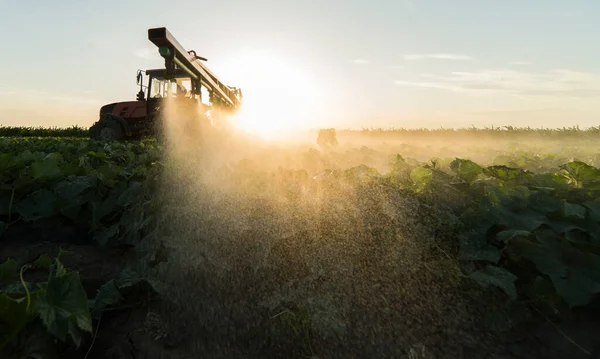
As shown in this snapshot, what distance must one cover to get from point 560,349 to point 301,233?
1420mm

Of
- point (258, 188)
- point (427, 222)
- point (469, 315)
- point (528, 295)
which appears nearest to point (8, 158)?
point (258, 188)

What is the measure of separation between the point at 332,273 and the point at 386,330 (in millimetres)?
392

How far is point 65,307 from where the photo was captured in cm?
176

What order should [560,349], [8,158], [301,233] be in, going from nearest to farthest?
[560,349] < [301,233] < [8,158]

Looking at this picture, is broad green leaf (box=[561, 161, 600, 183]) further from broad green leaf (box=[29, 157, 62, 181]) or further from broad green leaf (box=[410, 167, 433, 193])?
broad green leaf (box=[29, 157, 62, 181])

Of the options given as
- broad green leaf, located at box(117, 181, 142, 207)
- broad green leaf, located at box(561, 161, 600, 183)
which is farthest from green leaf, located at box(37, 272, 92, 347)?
broad green leaf, located at box(561, 161, 600, 183)

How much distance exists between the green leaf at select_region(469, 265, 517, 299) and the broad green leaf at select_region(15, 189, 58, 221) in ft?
10.1

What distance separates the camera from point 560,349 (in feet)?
6.66

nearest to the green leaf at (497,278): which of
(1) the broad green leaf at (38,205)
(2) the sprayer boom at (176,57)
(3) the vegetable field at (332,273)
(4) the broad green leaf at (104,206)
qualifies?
(3) the vegetable field at (332,273)

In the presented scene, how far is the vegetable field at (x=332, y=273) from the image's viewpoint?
79.6 inches

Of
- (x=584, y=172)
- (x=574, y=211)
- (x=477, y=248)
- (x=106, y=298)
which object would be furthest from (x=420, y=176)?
(x=106, y=298)

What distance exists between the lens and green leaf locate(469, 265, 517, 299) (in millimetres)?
2045

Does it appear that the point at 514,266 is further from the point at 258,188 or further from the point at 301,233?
the point at 258,188

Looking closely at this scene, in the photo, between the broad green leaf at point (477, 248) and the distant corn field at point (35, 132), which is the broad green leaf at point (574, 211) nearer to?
the broad green leaf at point (477, 248)
